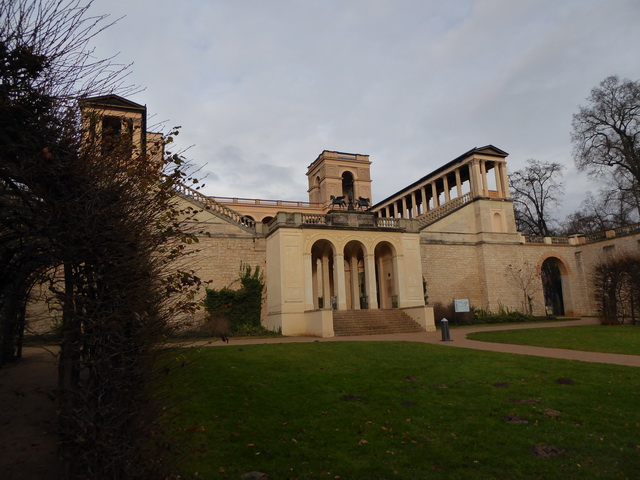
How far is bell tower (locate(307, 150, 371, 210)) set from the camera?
48.8 meters

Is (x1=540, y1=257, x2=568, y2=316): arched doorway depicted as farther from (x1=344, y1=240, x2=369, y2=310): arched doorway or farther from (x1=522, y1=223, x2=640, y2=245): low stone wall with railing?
(x1=344, y1=240, x2=369, y2=310): arched doorway

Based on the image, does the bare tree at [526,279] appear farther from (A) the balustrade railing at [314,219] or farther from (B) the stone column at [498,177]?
(A) the balustrade railing at [314,219]

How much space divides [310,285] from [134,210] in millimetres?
19656

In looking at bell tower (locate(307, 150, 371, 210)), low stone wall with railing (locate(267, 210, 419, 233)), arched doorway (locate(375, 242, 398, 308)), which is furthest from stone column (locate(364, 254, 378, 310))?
bell tower (locate(307, 150, 371, 210))

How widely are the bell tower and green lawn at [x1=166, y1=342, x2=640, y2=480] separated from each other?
37.5 m

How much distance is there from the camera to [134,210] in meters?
4.78

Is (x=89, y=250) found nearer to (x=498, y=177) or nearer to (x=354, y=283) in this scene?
(x=354, y=283)

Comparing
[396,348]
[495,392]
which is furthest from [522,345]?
[495,392]

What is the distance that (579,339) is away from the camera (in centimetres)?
1709

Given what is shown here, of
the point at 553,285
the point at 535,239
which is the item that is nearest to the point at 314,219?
the point at 535,239

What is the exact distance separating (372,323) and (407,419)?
1589 cm

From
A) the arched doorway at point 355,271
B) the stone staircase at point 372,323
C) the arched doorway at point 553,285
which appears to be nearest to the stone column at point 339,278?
the stone staircase at point 372,323

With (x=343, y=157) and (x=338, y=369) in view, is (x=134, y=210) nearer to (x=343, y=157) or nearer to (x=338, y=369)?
(x=338, y=369)

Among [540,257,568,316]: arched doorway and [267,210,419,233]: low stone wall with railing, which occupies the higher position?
[267,210,419,233]: low stone wall with railing
